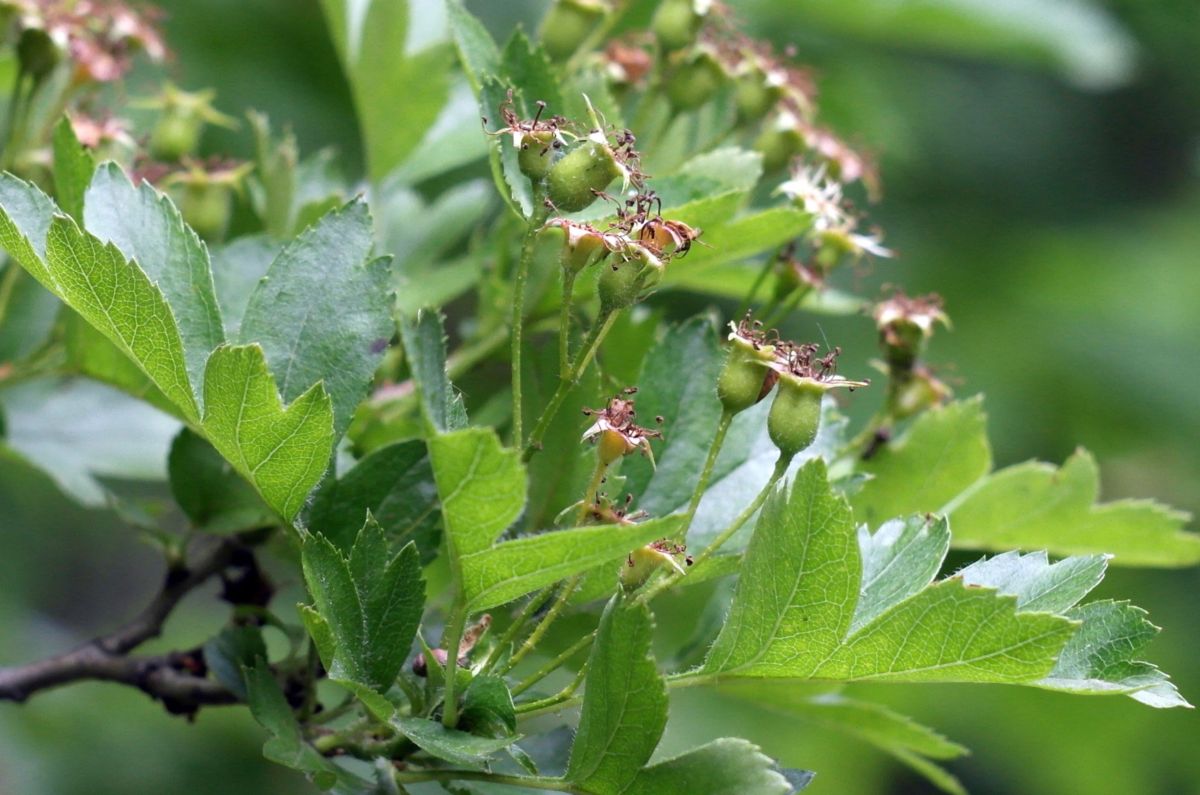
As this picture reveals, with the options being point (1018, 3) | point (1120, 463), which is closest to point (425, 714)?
point (1018, 3)

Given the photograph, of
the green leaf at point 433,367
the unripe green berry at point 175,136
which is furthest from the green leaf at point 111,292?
the unripe green berry at point 175,136

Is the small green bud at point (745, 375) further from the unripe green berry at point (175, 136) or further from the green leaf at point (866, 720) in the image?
the unripe green berry at point (175, 136)

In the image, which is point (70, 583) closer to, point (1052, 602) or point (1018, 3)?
point (1018, 3)

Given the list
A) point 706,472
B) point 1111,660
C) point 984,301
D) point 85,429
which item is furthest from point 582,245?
point 984,301

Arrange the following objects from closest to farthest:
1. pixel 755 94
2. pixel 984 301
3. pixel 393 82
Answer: pixel 755 94 → pixel 393 82 → pixel 984 301

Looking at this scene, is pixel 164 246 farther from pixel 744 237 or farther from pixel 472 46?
pixel 744 237

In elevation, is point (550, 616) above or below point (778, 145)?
below
